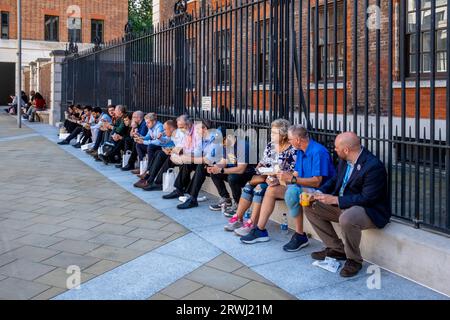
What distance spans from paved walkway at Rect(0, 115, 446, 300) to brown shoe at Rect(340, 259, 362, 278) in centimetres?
8

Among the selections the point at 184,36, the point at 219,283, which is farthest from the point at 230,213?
the point at 184,36

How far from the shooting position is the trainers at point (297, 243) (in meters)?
5.75

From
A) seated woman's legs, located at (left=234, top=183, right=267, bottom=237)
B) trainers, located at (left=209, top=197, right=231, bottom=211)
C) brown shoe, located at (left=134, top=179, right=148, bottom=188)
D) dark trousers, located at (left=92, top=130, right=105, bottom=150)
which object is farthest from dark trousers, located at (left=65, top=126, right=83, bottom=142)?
seated woman's legs, located at (left=234, top=183, right=267, bottom=237)

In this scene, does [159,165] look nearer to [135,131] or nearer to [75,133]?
[135,131]

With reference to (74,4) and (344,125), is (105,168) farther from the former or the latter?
(74,4)

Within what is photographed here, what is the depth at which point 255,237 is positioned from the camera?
19.9 ft

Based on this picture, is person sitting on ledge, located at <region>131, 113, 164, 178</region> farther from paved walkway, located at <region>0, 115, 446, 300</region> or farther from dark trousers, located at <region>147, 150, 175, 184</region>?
paved walkway, located at <region>0, 115, 446, 300</region>

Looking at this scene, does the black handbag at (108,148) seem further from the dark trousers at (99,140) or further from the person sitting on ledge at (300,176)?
the person sitting on ledge at (300,176)

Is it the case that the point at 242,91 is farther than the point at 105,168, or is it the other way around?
the point at 105,168

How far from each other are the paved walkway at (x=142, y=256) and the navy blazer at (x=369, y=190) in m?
0.59

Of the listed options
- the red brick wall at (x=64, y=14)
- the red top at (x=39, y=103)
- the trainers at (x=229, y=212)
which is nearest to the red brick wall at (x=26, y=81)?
the red brick wall at (x=64, y=14)

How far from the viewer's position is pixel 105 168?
468 inches

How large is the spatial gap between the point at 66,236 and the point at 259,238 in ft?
7.56

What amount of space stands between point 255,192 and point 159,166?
3289 millimetres
